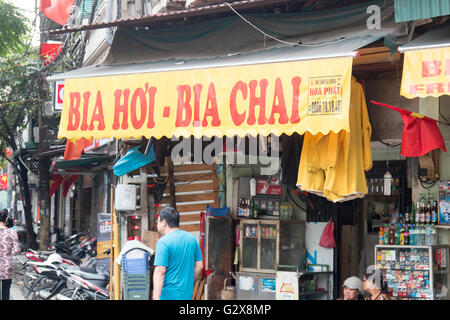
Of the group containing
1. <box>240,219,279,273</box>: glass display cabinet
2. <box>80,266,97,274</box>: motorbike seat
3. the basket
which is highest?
<box>240,219,279,273</box>: glass display cabinet

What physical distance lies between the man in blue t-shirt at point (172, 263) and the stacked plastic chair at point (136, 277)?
11.4ft

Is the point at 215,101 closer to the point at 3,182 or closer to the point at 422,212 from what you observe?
the point at 422,212

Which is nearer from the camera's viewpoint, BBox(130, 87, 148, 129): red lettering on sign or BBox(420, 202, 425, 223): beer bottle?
BBox(130, 87, 148, 129): red lettering on sign

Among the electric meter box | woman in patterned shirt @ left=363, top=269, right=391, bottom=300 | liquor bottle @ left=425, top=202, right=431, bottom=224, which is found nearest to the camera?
woman in patterned shirt @ left=363, top=269, right=391, bottom=300

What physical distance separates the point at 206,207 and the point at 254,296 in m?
1.77

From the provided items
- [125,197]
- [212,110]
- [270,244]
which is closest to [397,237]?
[270,244]

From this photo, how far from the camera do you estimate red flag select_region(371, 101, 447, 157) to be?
7008 mm

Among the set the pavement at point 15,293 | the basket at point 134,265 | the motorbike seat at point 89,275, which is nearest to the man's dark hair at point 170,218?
the basket at point 134,265


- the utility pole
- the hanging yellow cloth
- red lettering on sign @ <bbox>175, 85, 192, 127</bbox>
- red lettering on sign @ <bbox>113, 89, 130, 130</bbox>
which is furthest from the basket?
the utility pole

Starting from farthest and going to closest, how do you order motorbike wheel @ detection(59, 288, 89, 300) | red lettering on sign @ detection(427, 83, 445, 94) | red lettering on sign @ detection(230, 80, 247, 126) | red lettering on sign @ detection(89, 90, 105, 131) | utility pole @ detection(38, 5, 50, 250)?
utility pole @ detection(38, 5, 50, 250) < motorbike wheel @ detection(59, 288, 89, 300) < red lettering on sign @ detection(89, 90, 105, 131) < red lettering on sign @ detection(230, 80, 247, 126) < red lettering on sign @ detection(427, 83, 445, 94)

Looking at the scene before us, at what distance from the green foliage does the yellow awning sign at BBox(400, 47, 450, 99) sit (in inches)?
496

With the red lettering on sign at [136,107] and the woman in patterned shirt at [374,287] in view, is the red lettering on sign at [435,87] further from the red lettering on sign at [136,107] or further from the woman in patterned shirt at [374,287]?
the red lettering on sign at [136,107]

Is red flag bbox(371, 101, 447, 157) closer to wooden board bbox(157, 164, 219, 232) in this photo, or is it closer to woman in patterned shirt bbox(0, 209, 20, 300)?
wooden board bbox(157, 164, 219, 232)

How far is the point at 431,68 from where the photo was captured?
5906mm
